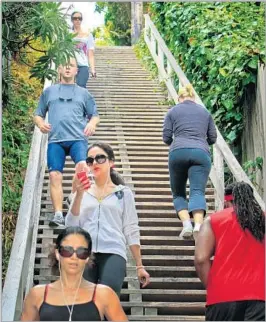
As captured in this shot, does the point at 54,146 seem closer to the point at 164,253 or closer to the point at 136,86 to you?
the point at 164,253

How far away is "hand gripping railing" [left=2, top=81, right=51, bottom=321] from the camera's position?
463 cm

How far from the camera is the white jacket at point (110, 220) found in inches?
197

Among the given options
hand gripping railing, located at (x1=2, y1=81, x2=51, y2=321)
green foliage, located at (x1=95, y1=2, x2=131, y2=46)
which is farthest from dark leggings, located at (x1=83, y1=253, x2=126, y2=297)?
green foliage, located at (x1=95, y1=2, x2=131, y2=46)

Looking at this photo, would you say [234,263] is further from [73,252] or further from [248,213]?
[73,252]

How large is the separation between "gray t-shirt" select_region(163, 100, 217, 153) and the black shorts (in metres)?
2.54

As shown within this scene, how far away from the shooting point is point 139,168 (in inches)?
364

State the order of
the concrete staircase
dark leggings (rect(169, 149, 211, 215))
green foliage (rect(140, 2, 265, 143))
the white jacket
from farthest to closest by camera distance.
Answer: green foliage (rect(140, 2, 265, 143)) → dark leggings (rect(169, 149, 211, 215)) → the concrete staircase → the white jacket

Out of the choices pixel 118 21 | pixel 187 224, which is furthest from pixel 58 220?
pixel 118 21

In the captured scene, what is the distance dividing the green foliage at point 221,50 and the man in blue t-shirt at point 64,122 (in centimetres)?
358

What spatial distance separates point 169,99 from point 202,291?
6.87 metres

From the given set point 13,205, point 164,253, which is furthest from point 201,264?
point 13,205

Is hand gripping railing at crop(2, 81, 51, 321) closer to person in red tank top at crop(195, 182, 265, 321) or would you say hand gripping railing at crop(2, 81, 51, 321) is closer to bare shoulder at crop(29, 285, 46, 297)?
bare shoulder at crop(29, 285, 46, 297)

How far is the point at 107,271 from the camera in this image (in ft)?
15.9

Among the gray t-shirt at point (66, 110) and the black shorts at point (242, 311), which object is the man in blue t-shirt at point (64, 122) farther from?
the black shorts at point (242, 311)
